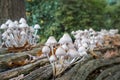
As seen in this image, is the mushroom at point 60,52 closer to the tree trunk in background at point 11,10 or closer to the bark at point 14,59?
the bark at point 14,59

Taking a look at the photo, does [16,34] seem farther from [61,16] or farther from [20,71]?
[61,16]

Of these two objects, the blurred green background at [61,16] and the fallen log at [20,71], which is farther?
the blurred green background at [61,16]

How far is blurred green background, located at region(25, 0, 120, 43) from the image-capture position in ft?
26.0

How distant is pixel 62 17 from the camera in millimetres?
8062

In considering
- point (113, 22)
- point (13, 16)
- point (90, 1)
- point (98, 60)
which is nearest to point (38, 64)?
point (98, 60)

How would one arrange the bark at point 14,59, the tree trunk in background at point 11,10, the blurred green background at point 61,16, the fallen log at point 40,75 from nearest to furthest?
1. the fallen log at point 40,75
2. the bark at point 14,59
3. the tree trunk in background at point 11,10
4. the blurred green background at point 61,16

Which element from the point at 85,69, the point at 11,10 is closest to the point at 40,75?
the point at 85,69

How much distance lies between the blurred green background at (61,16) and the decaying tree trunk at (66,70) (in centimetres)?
477

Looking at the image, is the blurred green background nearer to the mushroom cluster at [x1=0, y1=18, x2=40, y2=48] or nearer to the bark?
the mushroom cluster at [x1=0, y1=18, x2=40, y2=48]

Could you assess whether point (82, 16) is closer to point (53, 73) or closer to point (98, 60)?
point (98, 60)

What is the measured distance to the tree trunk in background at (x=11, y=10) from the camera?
4316 mm

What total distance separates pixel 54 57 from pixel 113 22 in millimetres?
8314

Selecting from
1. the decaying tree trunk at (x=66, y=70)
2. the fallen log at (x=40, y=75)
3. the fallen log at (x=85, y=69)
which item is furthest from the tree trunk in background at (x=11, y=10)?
the fallen log at (x=40, y=75)

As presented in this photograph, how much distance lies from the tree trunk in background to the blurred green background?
3202 millimetres
